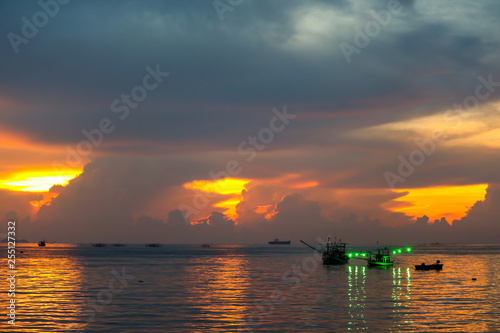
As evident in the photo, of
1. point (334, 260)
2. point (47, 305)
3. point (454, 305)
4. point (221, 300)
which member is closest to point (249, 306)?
point (221, 300)

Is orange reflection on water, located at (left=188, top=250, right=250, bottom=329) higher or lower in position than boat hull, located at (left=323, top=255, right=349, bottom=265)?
higher

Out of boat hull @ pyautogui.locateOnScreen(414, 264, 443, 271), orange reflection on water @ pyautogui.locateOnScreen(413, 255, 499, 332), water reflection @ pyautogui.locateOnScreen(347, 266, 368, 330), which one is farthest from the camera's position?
boat hull @ pyautogui.locateOnScreen(414, 264, 443, 271)

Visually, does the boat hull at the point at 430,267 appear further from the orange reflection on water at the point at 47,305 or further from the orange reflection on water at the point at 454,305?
the orange reflection on water at the point at 47,305

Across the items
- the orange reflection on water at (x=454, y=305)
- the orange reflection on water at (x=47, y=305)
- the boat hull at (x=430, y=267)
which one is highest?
the orange reflection on water at (x=47, y=305)

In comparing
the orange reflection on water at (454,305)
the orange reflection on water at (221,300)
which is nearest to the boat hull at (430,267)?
the orange reflection on water at (454,305)

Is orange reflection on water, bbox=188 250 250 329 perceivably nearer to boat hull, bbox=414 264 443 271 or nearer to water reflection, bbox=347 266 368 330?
water reflection, bbox=347 266 368 330

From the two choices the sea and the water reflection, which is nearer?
the sea

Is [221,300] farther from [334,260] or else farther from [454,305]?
[334,260]

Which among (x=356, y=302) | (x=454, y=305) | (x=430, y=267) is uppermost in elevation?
(x=356, y=302)

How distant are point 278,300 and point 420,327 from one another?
2318 centimetres

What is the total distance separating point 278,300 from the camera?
A: 2751 inches

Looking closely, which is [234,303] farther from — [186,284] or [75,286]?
[75,286]

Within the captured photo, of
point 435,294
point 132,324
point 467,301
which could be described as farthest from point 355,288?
point 132,324

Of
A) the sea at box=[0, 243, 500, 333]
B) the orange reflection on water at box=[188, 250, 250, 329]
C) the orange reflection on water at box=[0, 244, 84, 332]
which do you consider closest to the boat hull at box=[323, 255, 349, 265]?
→ the sea at box=[0, 243, 500, 333]
